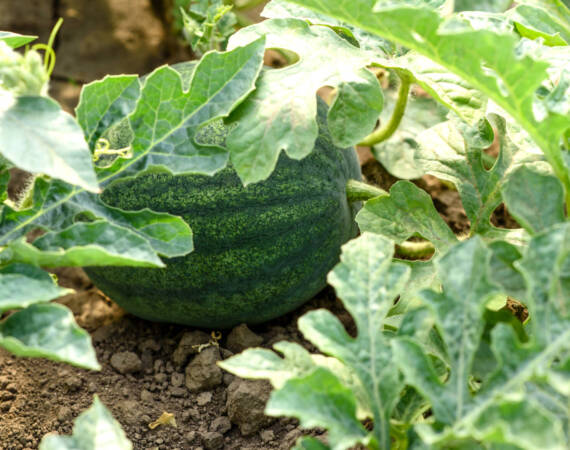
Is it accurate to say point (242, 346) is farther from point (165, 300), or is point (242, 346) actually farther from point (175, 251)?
point (175, 251)

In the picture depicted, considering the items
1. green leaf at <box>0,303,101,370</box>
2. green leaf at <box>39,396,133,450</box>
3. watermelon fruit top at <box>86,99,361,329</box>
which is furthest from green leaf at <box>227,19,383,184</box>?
green leaf at <box>39,396,133,450</box>

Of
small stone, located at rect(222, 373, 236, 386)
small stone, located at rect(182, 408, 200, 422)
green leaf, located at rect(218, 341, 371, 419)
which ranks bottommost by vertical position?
small stone, located at rect(182, 408, 200, 422)

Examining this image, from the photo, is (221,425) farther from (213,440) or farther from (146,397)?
(146,397)

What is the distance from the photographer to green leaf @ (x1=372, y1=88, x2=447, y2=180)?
2455 millimetres

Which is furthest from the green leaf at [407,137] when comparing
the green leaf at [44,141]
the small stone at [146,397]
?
the green leaf at [44,141]

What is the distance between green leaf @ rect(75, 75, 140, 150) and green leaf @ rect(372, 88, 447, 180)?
1.13 meters

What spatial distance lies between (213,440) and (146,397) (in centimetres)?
26

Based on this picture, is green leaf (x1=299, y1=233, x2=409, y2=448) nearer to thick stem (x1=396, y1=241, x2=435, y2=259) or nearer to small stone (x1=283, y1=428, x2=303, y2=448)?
small stone (x1=283, y1=428, x2=303, y2=448)

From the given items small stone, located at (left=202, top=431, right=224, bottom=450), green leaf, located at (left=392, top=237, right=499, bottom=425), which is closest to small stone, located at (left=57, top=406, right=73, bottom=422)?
small stone, located at (left=202, top=431, right=224, bottom=450)

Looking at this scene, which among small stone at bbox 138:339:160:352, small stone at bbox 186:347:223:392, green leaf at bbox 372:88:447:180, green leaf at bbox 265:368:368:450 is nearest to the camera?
green leaf at bbox 265:368:368:450

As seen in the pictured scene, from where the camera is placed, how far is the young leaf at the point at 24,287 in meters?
1.27

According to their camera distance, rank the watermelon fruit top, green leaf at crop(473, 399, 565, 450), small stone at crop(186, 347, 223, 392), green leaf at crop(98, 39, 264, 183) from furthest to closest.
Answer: small stone at crop(186, 347, 223, 392), the watermelon fruit top, green leaf at crop(98, 39, 264, 183), green leaf at crop(473, 399, 565, 450)

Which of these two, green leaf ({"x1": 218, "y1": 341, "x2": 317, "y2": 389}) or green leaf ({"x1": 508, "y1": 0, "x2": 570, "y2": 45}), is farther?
green leaf ({"x1": 508, "y1": 0, "x2": 570, "y2": 45})

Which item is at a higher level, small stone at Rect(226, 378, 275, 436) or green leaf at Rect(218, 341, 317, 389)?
green leaf at Rect(218, 341, 317, 389)
